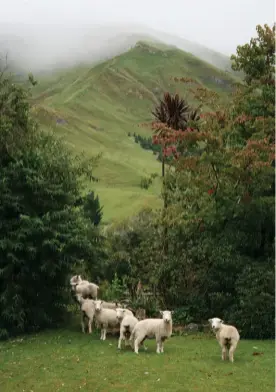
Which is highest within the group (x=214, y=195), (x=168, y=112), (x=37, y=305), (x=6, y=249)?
(x=168, y=112)

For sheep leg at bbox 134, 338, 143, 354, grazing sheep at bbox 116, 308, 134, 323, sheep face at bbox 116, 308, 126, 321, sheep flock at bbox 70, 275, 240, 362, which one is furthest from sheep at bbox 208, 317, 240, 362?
sheep face at bbox 116, 308, 126, 321

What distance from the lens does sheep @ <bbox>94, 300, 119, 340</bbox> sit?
67.5 ft

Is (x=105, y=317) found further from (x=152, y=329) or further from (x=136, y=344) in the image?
(x=152, y=329)

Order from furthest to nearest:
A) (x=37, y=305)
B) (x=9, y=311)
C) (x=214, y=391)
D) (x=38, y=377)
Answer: (x=37, y=305)
(x=9, y=311)
(x=38, y=377)
(x=214, y=391)

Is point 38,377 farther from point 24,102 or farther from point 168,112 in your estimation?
point 168,112

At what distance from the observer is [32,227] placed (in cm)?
2269

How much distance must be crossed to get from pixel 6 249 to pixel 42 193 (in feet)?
10.1

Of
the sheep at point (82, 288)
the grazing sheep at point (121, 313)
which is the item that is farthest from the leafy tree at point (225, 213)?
the grazing sheep at point (121, 313)

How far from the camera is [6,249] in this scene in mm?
22984

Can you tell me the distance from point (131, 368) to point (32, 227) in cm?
878

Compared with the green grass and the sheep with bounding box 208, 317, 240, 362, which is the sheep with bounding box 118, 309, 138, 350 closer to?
the green grass

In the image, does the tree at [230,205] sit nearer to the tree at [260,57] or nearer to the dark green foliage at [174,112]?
the tree at [260,57]

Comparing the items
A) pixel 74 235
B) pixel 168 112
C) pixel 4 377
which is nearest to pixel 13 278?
pixel 74 235

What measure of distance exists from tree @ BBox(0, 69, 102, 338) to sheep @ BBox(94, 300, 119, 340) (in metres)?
3.31
